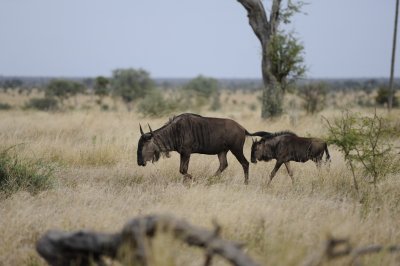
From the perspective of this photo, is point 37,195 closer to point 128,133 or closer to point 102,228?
point 102,228

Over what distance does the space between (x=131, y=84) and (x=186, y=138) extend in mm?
40833

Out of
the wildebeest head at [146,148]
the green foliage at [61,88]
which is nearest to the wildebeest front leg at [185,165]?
the wildebeest head at [146,148]

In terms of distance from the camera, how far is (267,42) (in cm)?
1884

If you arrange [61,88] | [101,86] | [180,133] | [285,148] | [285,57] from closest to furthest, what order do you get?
[180,133] < [285,148] < [285,57] < [101,86] < [61,88]

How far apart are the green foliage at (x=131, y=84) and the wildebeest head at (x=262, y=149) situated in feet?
126

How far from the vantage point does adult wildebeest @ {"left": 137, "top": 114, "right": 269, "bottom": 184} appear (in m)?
8.60

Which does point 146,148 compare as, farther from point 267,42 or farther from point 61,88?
point 61,88

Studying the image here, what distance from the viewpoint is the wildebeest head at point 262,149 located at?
9.31m

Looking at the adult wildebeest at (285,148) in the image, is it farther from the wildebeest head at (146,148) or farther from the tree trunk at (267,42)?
the tree trunk at (267,42)

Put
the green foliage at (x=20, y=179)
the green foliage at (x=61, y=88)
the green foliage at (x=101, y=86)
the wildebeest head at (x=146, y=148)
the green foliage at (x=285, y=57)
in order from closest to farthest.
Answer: the green foliage at (x=20, y=179) → the wildebeest head at (x=146, y=148) → the green foliage at (x=285, y=57) → the green foliage at (x=101, y=86) → the green foliage at (x=61, y=88)

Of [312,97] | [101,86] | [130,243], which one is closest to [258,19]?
[312,97]

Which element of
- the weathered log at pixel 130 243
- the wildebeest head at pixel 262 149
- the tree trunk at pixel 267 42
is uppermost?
the tree trunk at pixel 267 42

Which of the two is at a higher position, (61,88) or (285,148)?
(285,148)

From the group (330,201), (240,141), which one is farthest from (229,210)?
(240,141)
